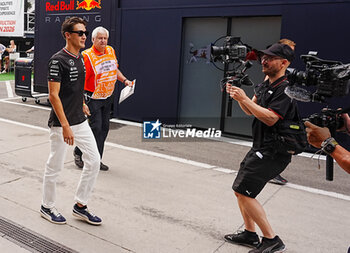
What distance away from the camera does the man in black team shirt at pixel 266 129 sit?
124 inches

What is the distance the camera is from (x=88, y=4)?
9.95m

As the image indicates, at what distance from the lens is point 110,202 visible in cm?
462

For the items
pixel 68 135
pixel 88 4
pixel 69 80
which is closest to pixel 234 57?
pixel 69 80

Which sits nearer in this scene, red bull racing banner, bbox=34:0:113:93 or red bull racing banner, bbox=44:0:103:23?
red bull racing banner, bbox=34:0:113:93

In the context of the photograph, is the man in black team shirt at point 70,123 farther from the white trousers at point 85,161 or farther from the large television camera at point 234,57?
the large television camera at point 234,57

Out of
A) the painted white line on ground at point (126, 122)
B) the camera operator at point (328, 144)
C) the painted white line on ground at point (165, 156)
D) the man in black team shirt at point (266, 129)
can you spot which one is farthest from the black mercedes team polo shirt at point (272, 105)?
the painted white line on ground at point (126, 122)

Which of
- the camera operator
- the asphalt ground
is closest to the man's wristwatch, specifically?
the camera operator

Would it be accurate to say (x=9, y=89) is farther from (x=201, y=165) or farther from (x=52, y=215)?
(x=52, y=215)

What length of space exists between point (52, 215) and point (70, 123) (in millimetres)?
974

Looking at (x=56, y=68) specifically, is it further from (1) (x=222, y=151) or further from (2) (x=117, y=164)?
(1) (x=222, y=151)

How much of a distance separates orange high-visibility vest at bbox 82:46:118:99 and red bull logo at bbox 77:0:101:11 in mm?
4697

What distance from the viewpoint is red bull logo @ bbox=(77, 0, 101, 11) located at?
32.0ft

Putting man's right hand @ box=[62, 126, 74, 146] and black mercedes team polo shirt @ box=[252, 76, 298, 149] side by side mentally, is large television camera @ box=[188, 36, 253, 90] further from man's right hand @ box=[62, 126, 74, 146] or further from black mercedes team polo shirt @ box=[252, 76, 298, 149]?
man's right hand @ box=[62, 126, 74, 146]

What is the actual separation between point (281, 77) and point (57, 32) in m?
8.97
